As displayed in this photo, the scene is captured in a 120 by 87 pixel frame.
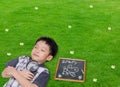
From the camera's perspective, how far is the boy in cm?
496

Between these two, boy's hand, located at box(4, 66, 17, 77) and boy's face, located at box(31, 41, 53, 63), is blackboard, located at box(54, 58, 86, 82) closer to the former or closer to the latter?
boy's face, located at box(31, 41, 53, 63)

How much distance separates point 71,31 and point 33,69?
226 inches

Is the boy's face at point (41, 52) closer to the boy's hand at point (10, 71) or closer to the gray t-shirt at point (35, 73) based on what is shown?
the gray t-shirt at point (35, 73)

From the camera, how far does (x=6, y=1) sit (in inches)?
523

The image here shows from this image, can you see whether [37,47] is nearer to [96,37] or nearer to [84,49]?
[84,49]

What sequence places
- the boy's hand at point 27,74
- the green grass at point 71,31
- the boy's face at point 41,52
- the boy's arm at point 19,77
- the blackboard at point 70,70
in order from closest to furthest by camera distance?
the boy's arm at point 19,77 < the boy's hand at point 27,74 < the boy's face at point 41,52 < the blackboard at point 70,70 < the green grass at point 71,31

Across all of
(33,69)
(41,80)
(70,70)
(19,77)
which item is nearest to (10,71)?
(19,77)

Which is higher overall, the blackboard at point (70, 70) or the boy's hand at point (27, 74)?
the boy's hand at point (27, 74)

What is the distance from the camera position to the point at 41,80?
16.3ft

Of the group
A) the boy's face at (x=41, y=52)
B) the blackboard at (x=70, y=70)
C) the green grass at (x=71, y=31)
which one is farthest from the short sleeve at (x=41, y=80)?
the blackboard at (x=70, y=70)

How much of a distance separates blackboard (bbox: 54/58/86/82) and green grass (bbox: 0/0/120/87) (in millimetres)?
143

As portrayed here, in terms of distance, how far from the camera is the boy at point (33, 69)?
496cm

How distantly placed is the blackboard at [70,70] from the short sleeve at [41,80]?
3.20 m

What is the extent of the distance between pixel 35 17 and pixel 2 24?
52.2 inches
